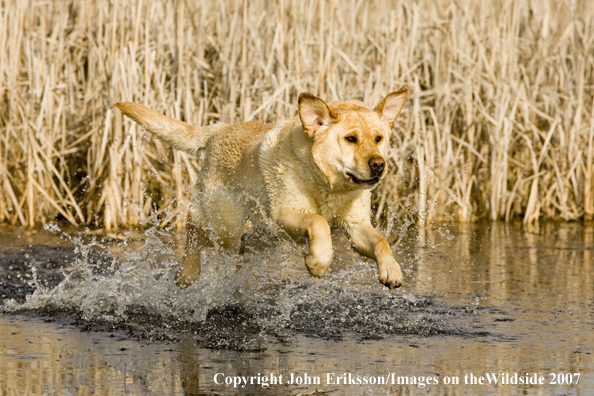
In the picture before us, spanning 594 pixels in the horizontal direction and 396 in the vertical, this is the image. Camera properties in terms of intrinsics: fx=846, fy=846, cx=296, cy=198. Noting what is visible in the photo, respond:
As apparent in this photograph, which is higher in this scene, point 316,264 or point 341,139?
point 341,139

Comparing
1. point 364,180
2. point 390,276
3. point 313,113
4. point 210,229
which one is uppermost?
point 313,113

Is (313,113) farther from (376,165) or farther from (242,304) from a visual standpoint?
(242,304)

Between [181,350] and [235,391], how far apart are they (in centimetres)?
75

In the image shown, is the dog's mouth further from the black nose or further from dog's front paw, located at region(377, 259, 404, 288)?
dog's front paw, located at region(377, 259, 404, 288)

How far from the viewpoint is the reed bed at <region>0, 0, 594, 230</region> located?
317 inches

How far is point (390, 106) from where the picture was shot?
4.95 m

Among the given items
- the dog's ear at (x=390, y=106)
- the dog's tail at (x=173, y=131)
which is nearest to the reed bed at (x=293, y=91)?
the dog's tail at (x=173, y=131)

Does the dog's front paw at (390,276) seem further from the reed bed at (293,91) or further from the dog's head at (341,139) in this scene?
the reed bed at (293,91)

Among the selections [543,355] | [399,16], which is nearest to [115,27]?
[399,16]

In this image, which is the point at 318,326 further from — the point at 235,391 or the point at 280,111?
the point at 280,111

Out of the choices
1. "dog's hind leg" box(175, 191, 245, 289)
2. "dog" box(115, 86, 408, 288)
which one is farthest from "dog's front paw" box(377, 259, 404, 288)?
"dog's hind leg" box(175, 191, 245, 289)

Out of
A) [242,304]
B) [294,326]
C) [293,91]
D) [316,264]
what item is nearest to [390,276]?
[316,264]

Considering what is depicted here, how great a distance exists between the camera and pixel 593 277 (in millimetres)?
6395

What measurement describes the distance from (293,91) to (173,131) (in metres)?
2.59
